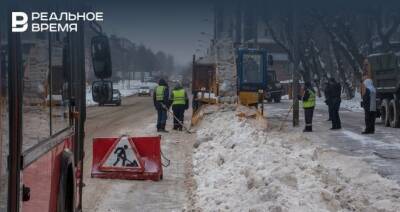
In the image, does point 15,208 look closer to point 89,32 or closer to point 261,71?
point 89,32

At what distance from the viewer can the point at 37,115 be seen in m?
4.46

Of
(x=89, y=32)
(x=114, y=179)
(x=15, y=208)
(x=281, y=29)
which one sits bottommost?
(x=114, y=179)

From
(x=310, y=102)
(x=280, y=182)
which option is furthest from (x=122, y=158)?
(x=310, y=102)

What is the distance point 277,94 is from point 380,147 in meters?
37.1

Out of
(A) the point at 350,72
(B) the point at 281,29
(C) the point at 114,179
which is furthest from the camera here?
(A) the point at 350,72

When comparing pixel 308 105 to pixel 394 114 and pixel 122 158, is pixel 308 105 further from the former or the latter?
pixel 122 158

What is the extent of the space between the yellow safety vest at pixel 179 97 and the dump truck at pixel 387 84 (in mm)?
6542

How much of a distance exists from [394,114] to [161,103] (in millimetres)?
7371

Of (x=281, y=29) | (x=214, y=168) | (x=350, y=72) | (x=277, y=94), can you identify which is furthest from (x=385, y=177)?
(x=350, y=72)

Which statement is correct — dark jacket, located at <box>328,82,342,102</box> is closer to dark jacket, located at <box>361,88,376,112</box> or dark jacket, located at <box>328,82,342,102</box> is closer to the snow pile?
dark jacket, located at <box>361,88,376,112</box>

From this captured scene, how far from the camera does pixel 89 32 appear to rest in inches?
314

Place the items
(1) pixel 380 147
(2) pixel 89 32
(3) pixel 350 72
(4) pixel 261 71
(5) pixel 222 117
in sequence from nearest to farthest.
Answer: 1. (2) pixel 89 32
2. (1) pixel 380 147
3. (5) pixel 222 117
4. (4) pixel 261 71
5. (3) pixel 350 72

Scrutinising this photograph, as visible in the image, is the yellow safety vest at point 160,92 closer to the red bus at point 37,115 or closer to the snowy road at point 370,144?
the snowy road at point 370,144

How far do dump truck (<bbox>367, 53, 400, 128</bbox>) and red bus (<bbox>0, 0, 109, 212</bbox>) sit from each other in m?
18.5
